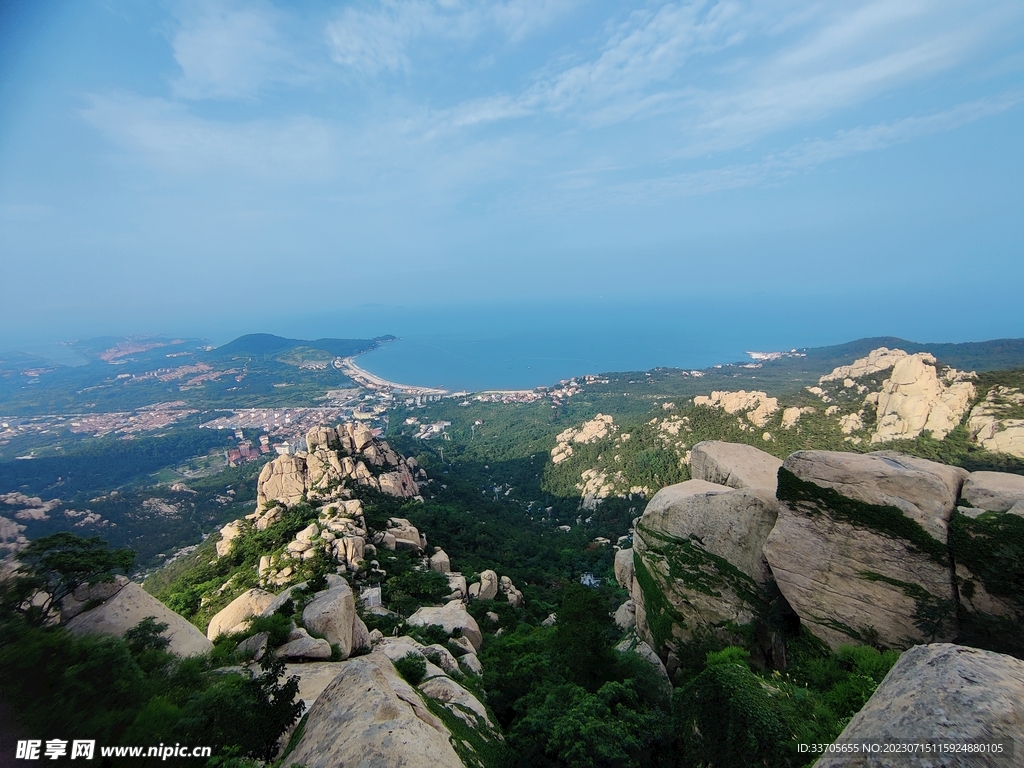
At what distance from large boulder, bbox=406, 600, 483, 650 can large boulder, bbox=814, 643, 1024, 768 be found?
49.4 feet

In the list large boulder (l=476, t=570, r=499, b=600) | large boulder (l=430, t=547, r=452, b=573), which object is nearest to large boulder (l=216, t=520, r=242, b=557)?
large boulder (l=430, t=547, r=452, b=573)

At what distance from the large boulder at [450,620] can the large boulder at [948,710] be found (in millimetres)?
15043

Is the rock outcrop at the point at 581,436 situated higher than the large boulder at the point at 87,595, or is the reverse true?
the large boulder at the point at 87,595

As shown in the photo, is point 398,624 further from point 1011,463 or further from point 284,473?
point 1011,463

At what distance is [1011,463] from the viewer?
990 inches

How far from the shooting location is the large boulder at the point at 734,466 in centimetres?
1622

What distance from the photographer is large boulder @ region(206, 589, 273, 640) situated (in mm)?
15883

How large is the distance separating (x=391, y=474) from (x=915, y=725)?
35.9m

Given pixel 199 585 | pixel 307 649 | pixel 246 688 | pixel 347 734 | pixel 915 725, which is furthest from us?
pixel 199 585

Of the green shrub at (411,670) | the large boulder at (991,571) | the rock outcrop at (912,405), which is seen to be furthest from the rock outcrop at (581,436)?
the large boulder at (991,571)

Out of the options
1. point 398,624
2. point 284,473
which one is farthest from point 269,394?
point 398,624

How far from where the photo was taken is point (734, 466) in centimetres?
1705

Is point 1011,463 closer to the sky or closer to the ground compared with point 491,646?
closer to the sky

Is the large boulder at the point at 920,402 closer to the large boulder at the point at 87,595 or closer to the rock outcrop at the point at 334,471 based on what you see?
the rock outcrop at the point at 334,471
